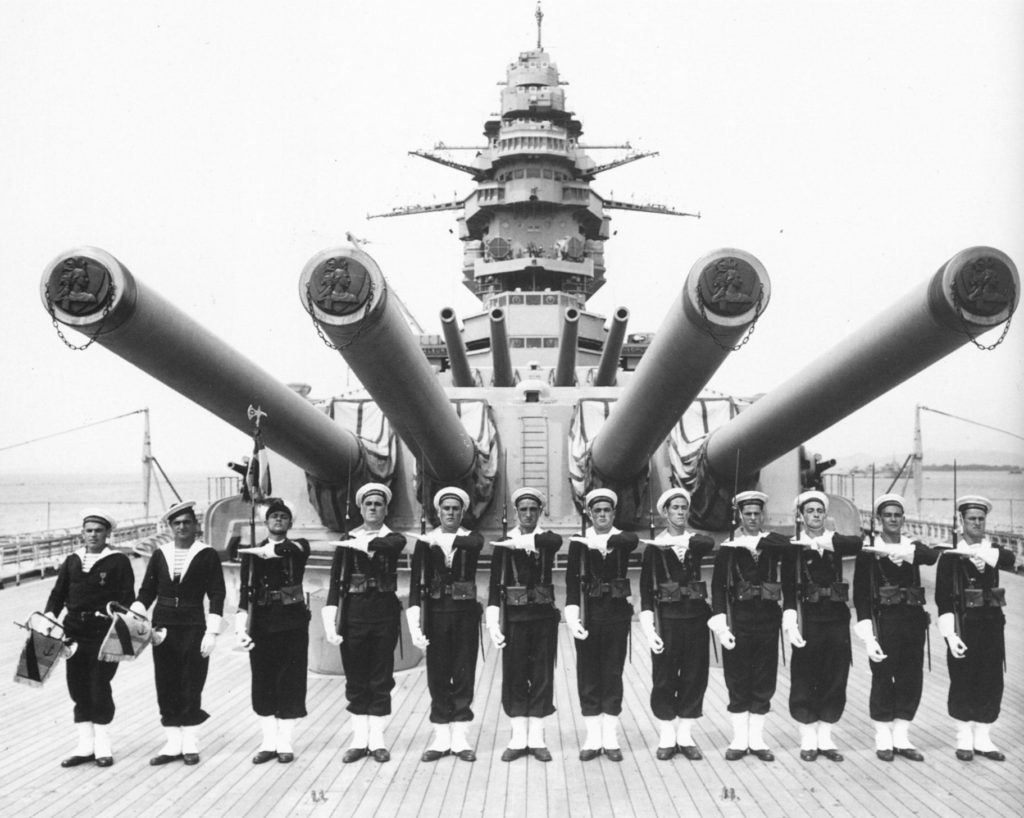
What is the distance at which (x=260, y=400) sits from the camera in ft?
14.3

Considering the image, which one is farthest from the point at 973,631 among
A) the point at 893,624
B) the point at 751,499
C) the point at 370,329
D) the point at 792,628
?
the point at 370,329

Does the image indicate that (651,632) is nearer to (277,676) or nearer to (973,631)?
(973,631)

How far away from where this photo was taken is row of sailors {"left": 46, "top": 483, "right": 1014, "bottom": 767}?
443 cm

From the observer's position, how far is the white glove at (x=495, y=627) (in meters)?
4.33

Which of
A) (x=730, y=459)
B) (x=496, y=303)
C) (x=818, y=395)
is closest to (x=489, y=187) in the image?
(x=496, y=303)

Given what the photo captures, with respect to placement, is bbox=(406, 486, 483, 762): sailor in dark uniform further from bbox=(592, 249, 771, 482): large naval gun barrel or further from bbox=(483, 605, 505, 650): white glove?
bbox=(592, 249, 771, 482): large naval gun barrel

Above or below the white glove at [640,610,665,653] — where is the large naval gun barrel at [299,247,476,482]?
above

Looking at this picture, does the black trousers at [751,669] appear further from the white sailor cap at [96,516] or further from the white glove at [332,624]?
the white sailor cap at [96,516]

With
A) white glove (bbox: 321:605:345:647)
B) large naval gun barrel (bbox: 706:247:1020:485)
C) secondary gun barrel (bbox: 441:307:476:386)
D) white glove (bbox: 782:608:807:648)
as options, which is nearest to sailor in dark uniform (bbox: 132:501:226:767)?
white glove (bbox: 321:605:345:647)

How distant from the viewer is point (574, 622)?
4387 millimetres

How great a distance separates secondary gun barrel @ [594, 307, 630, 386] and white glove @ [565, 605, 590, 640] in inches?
115

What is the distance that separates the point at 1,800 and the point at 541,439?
4211mm

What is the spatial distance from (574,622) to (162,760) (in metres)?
2.10

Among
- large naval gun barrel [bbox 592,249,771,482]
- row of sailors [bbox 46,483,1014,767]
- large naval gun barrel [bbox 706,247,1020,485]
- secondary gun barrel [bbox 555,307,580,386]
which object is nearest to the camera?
large naval gun barrel [bbox 706,247,1020,485]
